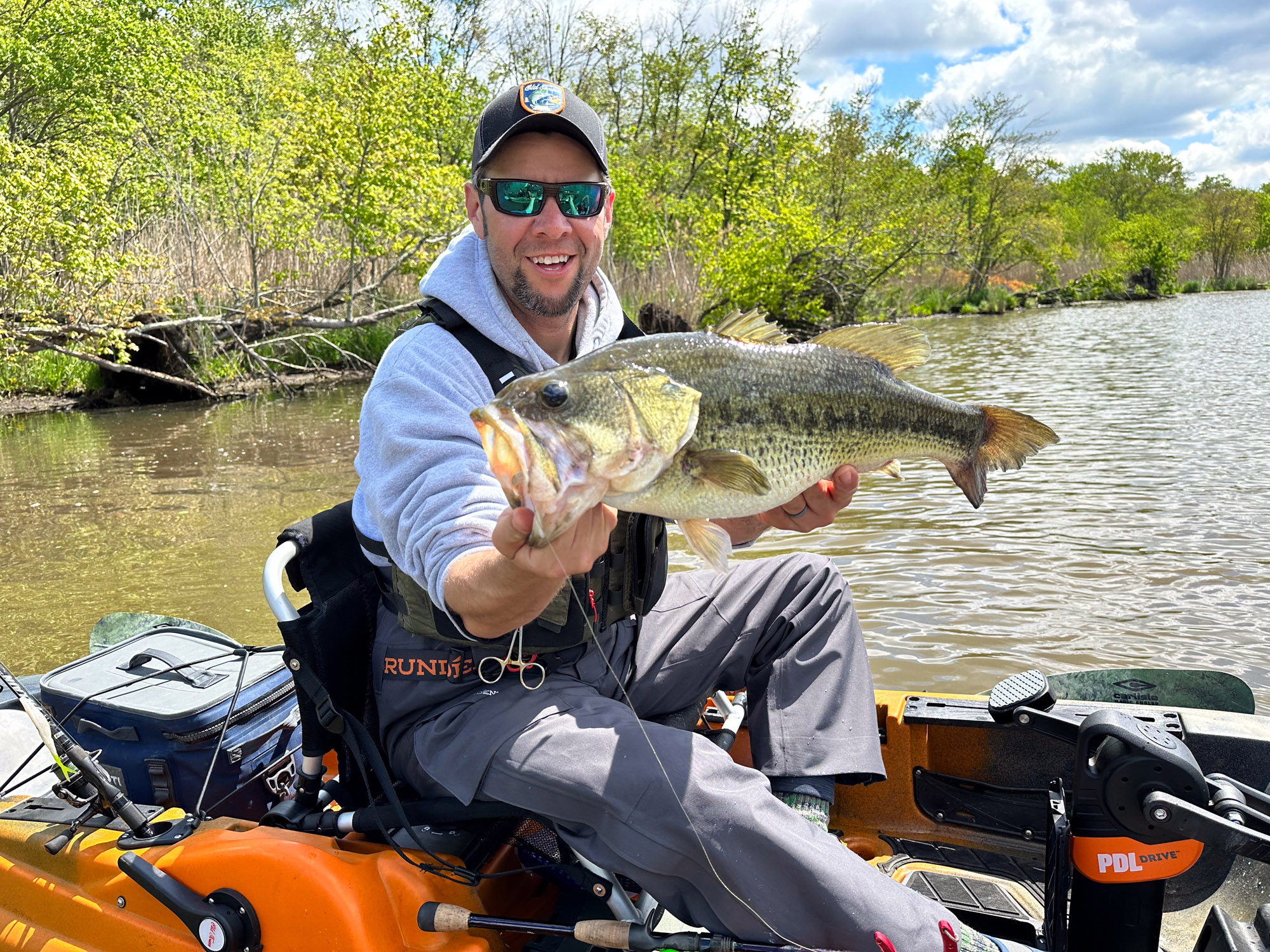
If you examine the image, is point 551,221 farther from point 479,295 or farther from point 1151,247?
point 1151,247

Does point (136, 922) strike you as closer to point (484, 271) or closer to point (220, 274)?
point (484, 271)

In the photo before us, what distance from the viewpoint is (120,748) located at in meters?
2.87

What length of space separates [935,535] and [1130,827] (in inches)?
249

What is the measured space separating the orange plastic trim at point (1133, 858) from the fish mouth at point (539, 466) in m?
1.47

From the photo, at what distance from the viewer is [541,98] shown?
2672 millimetres

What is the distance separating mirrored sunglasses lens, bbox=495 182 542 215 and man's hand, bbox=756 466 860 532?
110 cm

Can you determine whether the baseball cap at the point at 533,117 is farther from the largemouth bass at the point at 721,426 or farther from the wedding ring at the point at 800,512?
the wedding ring at the point at 800,512

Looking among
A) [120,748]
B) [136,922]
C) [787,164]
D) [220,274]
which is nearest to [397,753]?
[136,922]

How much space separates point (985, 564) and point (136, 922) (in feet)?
21.0

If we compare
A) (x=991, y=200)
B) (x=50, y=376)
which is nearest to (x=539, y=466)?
(x=50, y=376)

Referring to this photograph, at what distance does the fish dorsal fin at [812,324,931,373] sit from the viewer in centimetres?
240

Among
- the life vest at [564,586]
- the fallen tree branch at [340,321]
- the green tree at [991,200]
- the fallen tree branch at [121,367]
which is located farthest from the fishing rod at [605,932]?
the green tree at [991,200]

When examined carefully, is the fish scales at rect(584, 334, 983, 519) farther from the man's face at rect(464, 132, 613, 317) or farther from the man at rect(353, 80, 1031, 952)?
the man's face at rect(464, 132, 613, 317)

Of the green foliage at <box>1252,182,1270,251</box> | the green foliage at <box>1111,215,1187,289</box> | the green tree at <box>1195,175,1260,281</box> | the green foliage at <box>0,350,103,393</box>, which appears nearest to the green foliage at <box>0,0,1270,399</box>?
the green foliage at <box>0,350,103,393</box>
